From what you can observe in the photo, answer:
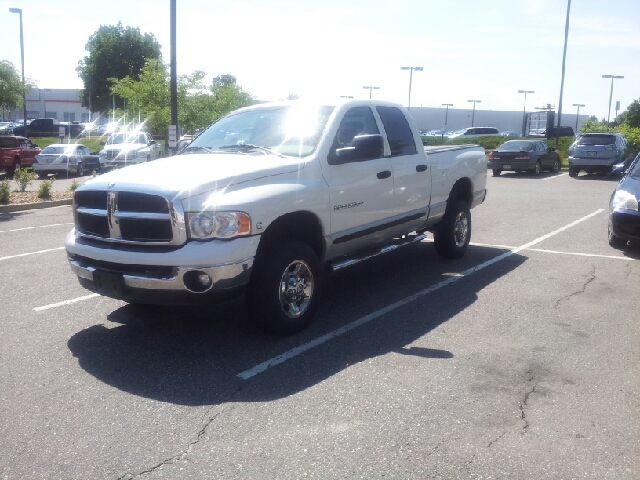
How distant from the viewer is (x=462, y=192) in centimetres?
878

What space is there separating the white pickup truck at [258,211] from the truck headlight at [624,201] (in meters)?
3.73

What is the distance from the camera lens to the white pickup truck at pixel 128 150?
89.0 ft

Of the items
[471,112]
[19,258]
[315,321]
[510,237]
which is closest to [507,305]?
[315,321]

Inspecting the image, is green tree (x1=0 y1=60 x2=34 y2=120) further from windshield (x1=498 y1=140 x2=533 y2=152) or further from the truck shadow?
the truck shadow

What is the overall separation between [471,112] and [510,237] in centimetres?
8583

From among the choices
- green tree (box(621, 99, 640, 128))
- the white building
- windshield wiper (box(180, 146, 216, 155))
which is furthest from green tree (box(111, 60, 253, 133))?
the white building

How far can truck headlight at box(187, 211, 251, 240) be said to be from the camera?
16.0 feet

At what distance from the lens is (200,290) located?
4.89m

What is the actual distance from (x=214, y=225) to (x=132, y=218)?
67cm

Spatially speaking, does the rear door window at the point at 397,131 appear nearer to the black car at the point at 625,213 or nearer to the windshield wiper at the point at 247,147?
the windshield wiper at the point at 247,147

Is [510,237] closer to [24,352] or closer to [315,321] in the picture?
[315,321]

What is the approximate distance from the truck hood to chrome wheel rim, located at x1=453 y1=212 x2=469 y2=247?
355cm

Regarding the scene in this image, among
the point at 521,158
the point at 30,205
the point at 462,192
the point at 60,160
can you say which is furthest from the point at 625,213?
the point at 60,160

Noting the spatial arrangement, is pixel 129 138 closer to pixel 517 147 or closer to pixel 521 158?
pixel 517 147
